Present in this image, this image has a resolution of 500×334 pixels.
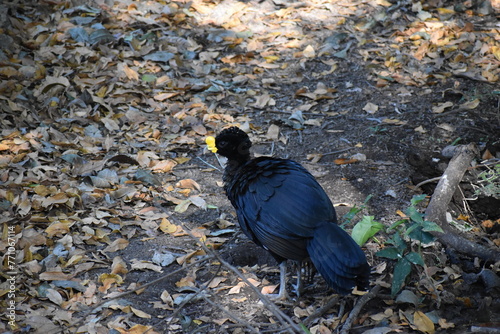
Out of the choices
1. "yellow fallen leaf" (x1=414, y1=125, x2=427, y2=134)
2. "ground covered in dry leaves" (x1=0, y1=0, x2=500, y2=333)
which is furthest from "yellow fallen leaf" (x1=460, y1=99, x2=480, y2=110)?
"yellow fallen leaf" (x1=414, y1=125, x2=427, y2=134)

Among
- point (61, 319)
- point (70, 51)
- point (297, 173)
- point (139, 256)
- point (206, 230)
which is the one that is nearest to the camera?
point (61, 319)

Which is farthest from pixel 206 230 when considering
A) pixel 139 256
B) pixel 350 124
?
pixel 350 124

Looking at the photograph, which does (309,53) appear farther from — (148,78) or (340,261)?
(340,261)

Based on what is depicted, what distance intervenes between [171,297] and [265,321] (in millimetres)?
616

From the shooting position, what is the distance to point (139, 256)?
3.66 metres

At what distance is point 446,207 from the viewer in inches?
145

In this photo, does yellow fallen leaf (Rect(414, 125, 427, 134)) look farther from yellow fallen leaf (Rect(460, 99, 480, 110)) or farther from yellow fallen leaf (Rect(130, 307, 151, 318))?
yellow fallen leaf (Rect(130, 307, 151, 318))

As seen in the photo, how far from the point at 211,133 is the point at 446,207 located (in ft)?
7.77

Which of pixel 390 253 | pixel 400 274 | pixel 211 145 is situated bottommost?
pixel 400 274

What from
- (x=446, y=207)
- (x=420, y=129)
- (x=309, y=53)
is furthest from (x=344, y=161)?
(x=309, y=53)

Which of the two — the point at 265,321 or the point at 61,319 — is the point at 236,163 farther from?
the point at 61,319

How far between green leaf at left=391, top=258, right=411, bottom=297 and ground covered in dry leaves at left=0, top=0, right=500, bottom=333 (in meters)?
0.09

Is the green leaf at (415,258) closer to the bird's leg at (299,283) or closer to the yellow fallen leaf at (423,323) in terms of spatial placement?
the yellow fallen leaf at (423,323)

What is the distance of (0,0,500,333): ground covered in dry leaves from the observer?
3.18m
